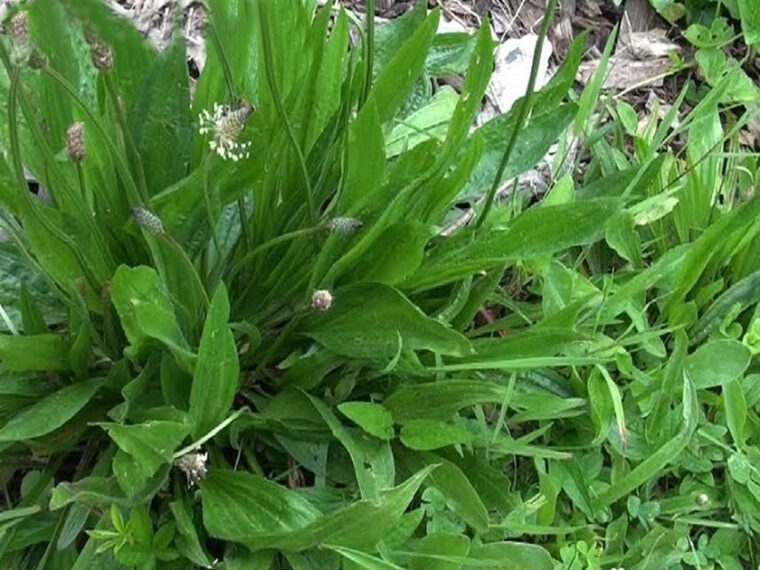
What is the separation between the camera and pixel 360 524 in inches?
44.6

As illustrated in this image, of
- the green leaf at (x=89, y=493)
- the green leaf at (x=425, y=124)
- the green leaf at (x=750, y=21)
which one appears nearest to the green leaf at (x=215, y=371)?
the green leaf at (x=89, y=493)

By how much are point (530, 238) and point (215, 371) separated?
0.37 meters

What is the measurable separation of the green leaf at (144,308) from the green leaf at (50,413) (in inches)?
4.1

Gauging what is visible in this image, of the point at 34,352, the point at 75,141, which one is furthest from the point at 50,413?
the point at 75,141

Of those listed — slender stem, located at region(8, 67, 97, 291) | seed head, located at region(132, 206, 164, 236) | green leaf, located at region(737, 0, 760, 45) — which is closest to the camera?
slender stem, located at region(8, 67, 97, 291)

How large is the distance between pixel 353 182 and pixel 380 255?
9cm

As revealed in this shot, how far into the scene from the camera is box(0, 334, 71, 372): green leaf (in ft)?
3.70

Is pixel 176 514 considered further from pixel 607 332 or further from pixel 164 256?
pixel 607 332

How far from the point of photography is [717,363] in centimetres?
149

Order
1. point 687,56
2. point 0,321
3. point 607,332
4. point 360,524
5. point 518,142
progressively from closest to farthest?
point 360,524
point 0,321
point 518,142
point 607,332
point 687,56

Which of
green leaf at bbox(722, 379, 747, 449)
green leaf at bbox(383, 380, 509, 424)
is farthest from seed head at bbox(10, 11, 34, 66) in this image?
green leaf at bbox(722, 379, 747, 449)

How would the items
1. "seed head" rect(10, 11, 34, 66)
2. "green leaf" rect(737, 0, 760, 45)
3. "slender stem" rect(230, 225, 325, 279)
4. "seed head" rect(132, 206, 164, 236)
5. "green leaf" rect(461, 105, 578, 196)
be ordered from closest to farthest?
"seed head" rect(10, 11, 34, 66)
"seed head" rect(132, 206, 164, 236)
"slender stem" rect(230, 225, 325, 279)
"green leaf" rect(461, 105, 578, 196)
"green leaf" rect(737, 0, 760, 45)

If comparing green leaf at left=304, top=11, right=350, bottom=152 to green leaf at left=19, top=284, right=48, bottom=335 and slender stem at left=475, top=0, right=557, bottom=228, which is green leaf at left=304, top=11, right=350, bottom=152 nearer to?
slender stem at left=475, top=0, right=557, bottom=228

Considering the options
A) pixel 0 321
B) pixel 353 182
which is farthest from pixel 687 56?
pixel 0 321
